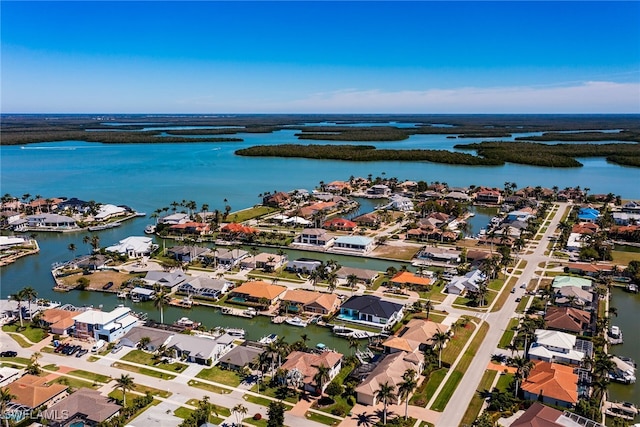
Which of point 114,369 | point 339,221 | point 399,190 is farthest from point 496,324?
point 399,190

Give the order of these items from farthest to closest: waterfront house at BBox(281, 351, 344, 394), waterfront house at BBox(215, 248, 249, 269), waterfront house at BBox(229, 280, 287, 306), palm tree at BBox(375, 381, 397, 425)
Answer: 1. waterfront house at BBox(215, 248, 249, 269)
2. waterfront house at BBox(229, 280, 287, 306)
3. waterfront house at BBox(281, 351, 344, 394)
4. palm tree at BBox(375, 381, 397, 425)

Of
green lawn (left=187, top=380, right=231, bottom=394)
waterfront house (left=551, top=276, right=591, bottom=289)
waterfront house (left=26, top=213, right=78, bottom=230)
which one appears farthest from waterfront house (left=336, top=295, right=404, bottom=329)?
waterfront house (left=26, top=213, right=78, bottom=230)

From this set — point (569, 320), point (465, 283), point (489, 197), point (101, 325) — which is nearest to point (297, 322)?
point (101, 325)

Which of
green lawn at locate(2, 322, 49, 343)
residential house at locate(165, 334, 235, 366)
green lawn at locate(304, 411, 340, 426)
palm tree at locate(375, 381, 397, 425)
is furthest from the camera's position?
green lawn at locate(2, 322, 49, 343)

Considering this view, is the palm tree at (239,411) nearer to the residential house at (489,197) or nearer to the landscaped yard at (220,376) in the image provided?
the landscaped yard at (220,376)

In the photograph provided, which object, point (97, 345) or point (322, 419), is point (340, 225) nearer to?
point (97, 345)

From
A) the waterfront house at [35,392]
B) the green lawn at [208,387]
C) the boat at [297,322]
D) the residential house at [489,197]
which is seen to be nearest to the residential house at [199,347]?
the green lawn at [208,387]

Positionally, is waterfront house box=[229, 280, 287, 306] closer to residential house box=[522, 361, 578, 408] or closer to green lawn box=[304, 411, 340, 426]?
green lawn box=[304, 411, 340, 426]
